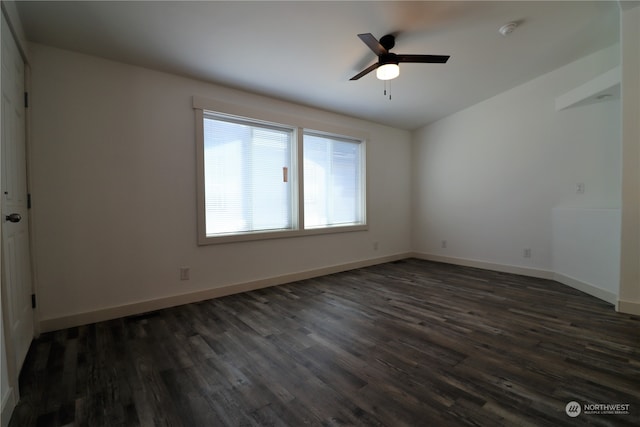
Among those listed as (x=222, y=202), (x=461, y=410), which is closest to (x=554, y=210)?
(x=461, y=410)

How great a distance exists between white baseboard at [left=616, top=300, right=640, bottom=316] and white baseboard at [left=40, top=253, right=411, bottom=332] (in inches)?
124

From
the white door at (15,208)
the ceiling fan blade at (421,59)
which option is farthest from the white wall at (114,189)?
the ceiling fan blade at (421,59)

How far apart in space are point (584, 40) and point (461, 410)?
419cm

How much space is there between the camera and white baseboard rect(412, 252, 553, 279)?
395 cm

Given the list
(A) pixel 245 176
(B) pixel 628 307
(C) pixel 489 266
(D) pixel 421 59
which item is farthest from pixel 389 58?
(C) pixel 489 266

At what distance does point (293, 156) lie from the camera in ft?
13.0

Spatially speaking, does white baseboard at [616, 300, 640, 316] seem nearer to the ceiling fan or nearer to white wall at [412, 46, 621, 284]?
white wall at [412, 46, 621, 284]

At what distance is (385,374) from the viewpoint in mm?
1717

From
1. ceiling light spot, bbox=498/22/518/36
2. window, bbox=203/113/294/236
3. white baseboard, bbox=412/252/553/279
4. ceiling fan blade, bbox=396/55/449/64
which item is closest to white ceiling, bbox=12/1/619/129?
ceiling light spot, bbox=498/22/518/36

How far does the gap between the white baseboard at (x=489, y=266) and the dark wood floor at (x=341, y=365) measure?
96cm

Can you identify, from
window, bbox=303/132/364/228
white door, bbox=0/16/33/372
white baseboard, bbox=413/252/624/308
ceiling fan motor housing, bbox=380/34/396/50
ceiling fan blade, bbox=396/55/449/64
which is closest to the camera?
white door, bbox=0/16/33/372

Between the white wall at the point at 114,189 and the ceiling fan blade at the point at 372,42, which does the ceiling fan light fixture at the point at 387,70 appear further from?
the white wall at the point at 114,189

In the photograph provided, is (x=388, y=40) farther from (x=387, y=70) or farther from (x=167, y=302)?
(x=167, y=302)

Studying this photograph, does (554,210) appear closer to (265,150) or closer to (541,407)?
(541,407)
